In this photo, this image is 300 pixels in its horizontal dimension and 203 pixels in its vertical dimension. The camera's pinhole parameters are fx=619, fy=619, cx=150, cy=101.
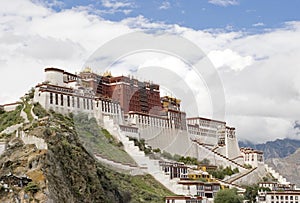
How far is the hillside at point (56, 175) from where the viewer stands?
44.3 meters

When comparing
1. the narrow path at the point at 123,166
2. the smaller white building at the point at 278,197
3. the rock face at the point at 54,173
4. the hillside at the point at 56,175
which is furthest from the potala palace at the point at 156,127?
A: the rock face at the point at 54,173

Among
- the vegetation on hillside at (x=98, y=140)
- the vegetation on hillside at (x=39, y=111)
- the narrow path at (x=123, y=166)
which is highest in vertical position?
the vegetation on hillside at (x=39, y=111)

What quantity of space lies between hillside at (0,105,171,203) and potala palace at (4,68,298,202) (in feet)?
20.9

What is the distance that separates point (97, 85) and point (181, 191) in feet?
60.8

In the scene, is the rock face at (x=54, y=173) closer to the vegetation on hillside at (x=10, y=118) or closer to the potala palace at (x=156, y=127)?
the vegetation on hillside at (x=10, y=118)

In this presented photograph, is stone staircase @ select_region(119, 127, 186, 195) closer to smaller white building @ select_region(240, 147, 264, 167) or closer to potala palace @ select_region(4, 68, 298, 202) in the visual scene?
potala palace @ select_region(4, 68, 298, 202)

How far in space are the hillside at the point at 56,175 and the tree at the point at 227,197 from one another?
723 centimetres

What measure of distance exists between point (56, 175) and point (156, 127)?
1385 inches

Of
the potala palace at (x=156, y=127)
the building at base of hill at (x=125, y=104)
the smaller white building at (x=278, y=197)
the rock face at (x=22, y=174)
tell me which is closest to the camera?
the rock face at (x=22, y=174)

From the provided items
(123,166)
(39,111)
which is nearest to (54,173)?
(39,111)

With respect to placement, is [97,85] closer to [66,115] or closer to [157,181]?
[66,115]

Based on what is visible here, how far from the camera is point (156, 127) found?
8206 cm

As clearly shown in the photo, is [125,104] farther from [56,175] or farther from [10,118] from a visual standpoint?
[56,175]

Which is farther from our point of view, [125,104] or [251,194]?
[125,104]
